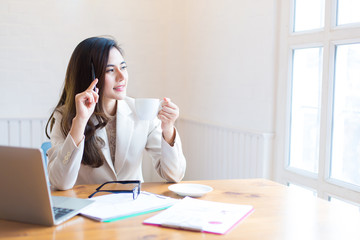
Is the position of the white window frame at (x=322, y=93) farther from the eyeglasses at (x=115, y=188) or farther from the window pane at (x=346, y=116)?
the eyeglasses at (x=115, y=188)

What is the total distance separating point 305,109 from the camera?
2559mm

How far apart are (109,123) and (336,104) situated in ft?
3.95

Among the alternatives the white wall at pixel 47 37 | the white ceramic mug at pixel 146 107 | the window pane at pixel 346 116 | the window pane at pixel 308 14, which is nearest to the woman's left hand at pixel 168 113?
the white ceramic mug at pixel 146 107

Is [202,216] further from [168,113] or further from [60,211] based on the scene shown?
[168,113]

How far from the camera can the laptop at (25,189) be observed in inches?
41.4

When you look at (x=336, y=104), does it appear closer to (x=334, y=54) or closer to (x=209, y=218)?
(x=334, y=54)

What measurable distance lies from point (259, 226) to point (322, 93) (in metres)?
1.39

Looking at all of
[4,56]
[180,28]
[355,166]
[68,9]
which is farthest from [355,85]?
[4,56]

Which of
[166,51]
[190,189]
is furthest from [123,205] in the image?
[166,51]

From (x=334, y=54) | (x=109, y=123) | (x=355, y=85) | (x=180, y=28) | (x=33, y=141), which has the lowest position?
(x=33, y=141)

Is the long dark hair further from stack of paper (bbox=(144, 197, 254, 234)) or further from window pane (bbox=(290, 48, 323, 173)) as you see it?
window pane (bbox=(290, 48, 323, 173))

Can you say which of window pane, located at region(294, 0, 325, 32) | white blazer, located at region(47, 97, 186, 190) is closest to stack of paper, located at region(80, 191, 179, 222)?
white blazer, located at region(47, 97, 186, 190)

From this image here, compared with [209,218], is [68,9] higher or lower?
higher

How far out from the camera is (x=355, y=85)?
7.10 feet
